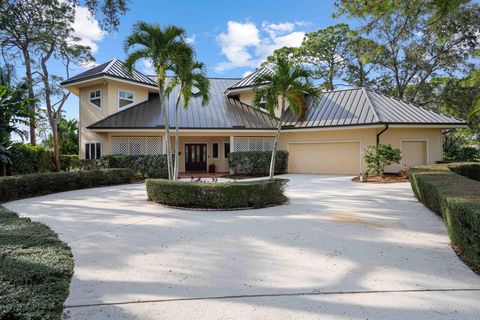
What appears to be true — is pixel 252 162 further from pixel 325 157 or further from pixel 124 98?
pixel 124 98

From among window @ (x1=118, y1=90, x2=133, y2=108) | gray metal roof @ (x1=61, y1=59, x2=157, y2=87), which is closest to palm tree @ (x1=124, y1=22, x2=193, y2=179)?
gray metal roof @ (x1=61, y1=59, x2=157, y2=87)

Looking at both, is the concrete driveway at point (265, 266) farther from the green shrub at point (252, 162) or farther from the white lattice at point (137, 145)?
the white lattice at point (137, 145)

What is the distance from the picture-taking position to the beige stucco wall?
18562mm

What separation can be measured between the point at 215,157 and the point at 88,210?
46.0ft

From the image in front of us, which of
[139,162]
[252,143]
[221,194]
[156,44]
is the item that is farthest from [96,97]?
[221,194]

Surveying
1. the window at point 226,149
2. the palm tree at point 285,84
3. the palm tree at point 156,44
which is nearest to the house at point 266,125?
the window at point 226,149

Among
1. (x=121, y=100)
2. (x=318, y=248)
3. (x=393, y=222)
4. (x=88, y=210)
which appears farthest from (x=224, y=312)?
(x=121, y=100)

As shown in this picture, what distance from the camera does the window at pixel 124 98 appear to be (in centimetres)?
1934

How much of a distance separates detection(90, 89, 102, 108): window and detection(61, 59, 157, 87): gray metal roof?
1100 millimetres

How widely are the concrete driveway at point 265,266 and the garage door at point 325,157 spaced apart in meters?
10.5

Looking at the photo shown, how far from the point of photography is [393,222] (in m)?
6.64

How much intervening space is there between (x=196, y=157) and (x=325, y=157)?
9230 millimetres

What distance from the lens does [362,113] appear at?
17266 millimetres

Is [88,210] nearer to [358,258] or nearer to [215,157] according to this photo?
[358,258]
